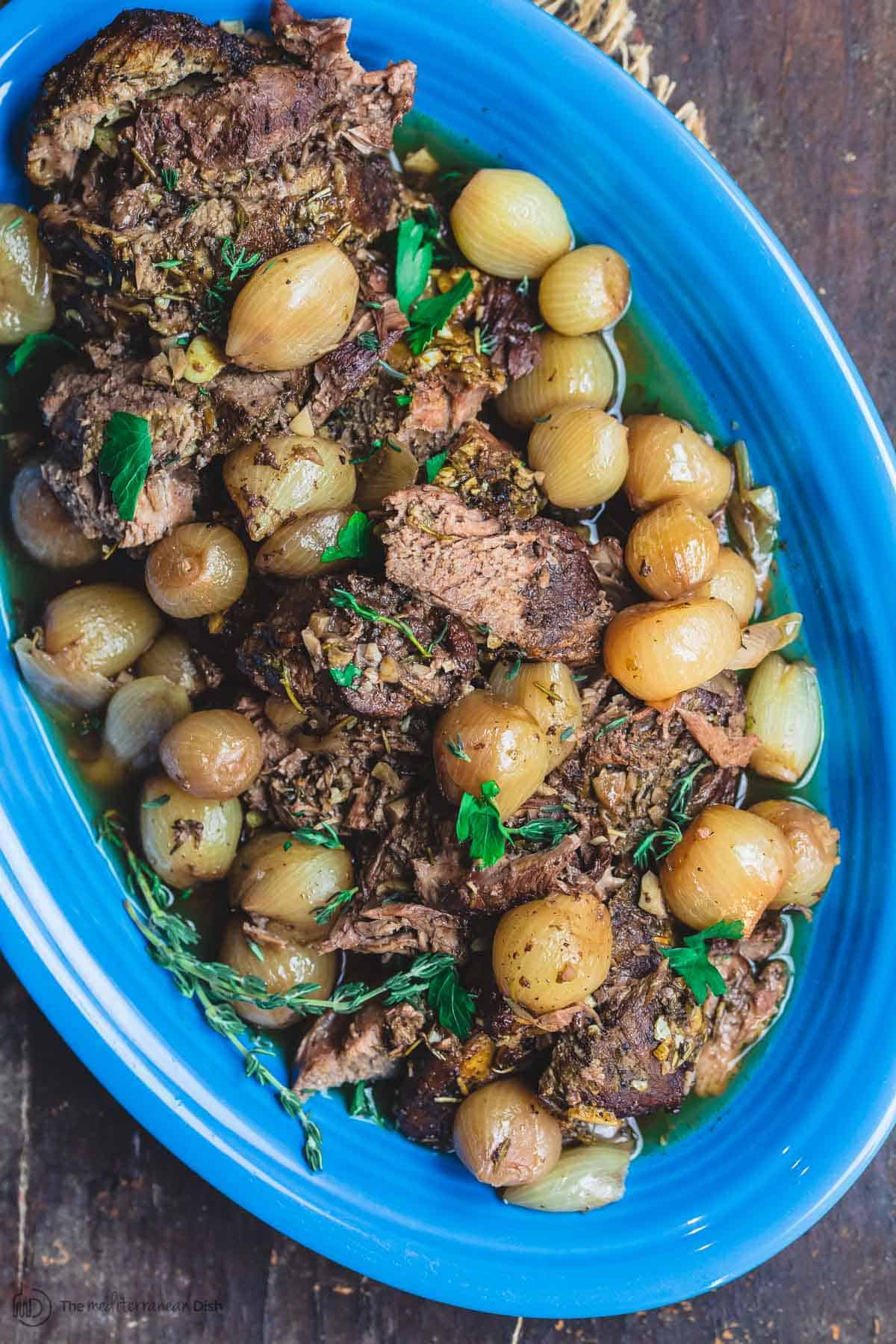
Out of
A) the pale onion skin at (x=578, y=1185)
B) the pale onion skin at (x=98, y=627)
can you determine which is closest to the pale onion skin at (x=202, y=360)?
the pale onion skin at (x=98, y=627)

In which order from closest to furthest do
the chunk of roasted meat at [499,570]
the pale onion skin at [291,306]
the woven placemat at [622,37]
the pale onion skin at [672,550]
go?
1. the pale onion skin at [291,306]
2. the chunk of roasted meat at [499,570]
3. the pale onion skin at [672,550]
4. the woven placemat at [622,37]

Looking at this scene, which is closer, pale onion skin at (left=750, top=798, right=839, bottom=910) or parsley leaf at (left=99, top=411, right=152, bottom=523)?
parsley leaf at (left=99, top=411, right=152, bottom=523)

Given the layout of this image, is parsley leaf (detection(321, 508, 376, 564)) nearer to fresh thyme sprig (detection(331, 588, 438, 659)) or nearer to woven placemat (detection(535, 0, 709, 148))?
fresh thyme sprig (detection(331, 588, 438, 659))

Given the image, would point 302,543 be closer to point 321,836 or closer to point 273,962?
point 321,836

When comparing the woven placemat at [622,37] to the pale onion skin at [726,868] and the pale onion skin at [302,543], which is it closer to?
the pale onion skin at [302,543]

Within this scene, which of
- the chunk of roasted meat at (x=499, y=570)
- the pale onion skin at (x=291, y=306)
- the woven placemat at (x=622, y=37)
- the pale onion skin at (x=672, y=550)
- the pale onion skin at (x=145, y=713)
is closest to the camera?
the pale onion skin at (x=291, y=306)

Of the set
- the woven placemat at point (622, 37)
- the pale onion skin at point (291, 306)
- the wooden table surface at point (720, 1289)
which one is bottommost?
the wooden table surface at point (720, 1289)

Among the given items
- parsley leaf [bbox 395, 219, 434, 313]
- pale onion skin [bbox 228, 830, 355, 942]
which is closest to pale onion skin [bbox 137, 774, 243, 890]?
pale onion skin [bbox 228, 830, 355, 942]
